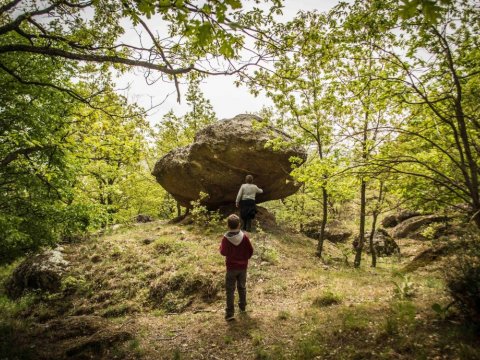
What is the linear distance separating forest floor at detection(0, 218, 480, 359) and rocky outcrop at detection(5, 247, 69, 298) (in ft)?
1.37

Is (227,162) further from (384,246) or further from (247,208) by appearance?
(384,246)

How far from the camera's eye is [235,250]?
6.77 metres

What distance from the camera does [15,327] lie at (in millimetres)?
7602

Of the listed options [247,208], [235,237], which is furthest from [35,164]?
[247,208]

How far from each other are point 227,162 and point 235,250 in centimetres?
849

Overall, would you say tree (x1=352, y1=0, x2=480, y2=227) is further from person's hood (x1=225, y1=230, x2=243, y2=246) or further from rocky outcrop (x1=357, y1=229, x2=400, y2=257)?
A: rocky outcrop (x1=357, y1=229, x2=400, y2=257)

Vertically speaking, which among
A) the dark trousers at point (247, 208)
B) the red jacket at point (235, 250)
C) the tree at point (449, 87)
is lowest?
the red jacket at point (235, 250)

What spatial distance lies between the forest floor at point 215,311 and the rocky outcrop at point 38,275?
0.42 m

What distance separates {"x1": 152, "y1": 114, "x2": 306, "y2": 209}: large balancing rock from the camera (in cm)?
1435

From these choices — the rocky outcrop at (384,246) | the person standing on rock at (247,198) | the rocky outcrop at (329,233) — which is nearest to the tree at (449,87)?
the person standing on rock at (247,198)

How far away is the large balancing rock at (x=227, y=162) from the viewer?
14.4 metres

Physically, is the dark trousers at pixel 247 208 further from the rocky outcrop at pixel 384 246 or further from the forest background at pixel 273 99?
the rocky outcrop at pixel 384 246

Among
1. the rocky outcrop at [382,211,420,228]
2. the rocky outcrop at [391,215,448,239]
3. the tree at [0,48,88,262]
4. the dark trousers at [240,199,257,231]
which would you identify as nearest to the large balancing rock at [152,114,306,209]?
the dark trousers at [240,199,257,231]

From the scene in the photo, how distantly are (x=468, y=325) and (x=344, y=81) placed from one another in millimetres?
5774
